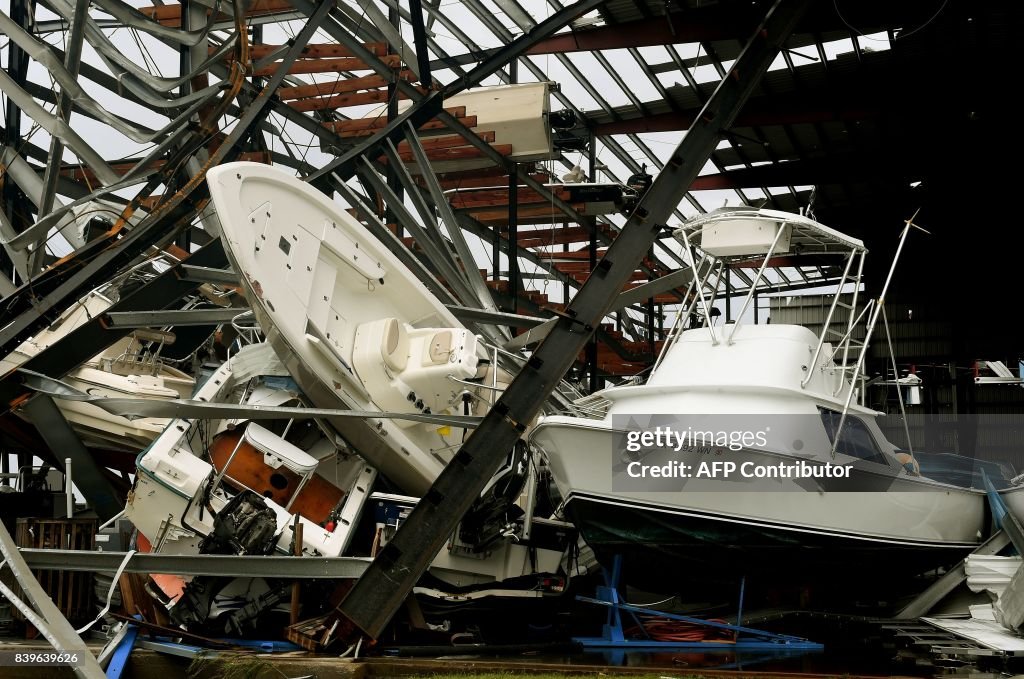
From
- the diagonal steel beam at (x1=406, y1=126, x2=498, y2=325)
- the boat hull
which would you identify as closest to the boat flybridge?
the boat hull

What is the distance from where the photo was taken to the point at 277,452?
325 inches

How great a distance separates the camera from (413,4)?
1146 centimetres

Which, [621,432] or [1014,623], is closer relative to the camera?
[1014,623]

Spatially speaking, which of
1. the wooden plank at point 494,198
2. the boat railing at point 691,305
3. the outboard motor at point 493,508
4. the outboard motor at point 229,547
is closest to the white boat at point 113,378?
the outboard motor at point 229,547

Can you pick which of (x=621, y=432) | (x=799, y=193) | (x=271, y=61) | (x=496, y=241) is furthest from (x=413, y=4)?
(x=799, y=193)

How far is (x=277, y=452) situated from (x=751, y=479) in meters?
3.79

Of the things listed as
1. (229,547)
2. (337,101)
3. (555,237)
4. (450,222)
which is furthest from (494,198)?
(229,547)

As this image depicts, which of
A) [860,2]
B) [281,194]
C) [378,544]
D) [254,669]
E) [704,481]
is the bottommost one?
[254,669]

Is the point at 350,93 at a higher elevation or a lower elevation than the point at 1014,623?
higher

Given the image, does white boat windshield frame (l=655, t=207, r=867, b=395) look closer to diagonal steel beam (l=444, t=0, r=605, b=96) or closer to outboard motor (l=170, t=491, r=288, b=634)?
diagonal steel beam (l=444, t=0, r=605, b=96)

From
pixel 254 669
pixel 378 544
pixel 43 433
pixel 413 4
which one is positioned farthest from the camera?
pixel 413 4

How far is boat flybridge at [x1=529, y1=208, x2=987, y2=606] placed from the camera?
8398 millimetres

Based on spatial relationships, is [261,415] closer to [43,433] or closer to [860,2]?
[43,433]

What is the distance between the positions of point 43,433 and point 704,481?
215 inches
